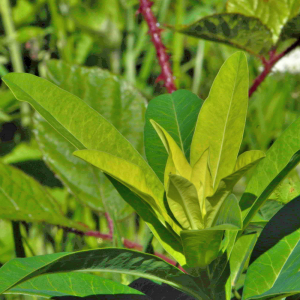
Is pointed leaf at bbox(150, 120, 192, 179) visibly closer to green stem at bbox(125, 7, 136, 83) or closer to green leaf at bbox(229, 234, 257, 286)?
green leaf at bbox(229, 234, 257, 286)

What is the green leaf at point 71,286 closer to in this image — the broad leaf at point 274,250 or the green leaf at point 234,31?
the broad leaf at point 274,250

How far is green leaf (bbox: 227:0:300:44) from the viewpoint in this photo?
53cm

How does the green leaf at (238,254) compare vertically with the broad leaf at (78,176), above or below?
below

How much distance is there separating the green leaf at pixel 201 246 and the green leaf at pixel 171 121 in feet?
0.24

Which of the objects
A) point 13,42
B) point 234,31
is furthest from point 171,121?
point 13,42

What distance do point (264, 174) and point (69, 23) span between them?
1154 mm

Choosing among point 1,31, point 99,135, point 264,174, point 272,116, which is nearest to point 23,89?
point 99,135

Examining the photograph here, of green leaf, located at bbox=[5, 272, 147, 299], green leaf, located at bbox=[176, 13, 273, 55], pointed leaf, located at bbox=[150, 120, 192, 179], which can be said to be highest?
green leaf, located at bbox=[176, 13, 273, 55]

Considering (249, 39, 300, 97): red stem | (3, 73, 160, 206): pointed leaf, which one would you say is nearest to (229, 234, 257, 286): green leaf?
(3, 73, 160, 206): pointed leaf

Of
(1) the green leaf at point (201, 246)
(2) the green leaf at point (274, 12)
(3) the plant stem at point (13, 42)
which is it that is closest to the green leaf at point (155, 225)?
(1) the green leaf at point (201, 246)

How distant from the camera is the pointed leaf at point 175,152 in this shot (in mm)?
278

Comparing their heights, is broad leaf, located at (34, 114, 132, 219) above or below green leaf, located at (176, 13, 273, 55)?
below

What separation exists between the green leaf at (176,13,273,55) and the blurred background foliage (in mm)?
91

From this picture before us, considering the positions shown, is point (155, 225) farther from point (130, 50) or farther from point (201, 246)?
point (130, 50)
